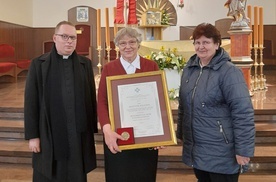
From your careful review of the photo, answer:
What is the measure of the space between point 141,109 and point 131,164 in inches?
17.4

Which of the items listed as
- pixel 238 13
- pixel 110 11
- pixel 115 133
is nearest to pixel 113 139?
pixel 115 133

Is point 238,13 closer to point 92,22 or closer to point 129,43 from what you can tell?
point 129,43

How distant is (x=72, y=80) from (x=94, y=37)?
27.4 feet

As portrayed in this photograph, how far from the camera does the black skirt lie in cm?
224

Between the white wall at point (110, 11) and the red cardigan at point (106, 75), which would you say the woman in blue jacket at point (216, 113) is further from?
the white wall at point (110, 11)

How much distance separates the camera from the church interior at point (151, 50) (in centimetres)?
346

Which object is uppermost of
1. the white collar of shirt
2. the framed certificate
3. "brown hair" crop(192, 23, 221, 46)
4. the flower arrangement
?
"brown hair" crop(192, 23, 221, 46)

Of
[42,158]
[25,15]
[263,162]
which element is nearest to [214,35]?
[42,158]

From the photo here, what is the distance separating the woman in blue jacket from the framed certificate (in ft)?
0.46

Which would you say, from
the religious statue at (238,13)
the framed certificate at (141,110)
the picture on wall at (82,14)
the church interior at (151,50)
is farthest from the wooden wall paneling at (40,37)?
the framed certificate at (141,110)

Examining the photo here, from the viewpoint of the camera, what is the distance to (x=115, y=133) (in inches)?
77.4

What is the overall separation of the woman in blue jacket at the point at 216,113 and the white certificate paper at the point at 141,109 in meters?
0.19

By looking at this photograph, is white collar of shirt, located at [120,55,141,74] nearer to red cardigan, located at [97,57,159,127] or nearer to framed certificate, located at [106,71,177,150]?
red cardigan, located at [97,57,159,127]

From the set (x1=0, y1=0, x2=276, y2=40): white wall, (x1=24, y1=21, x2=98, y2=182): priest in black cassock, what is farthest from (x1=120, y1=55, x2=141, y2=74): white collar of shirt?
(x1=0, y1=0, x2=276, y2=40): white wall
